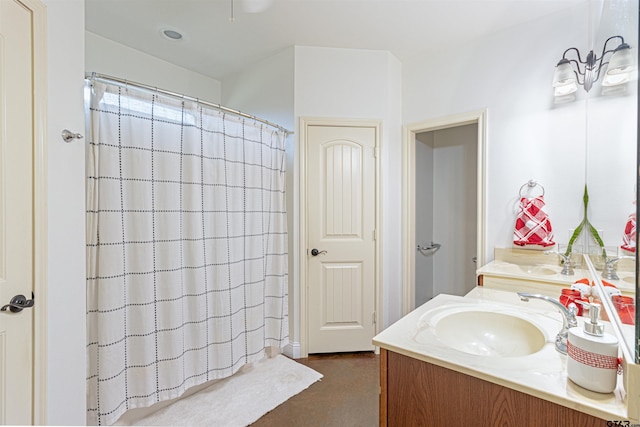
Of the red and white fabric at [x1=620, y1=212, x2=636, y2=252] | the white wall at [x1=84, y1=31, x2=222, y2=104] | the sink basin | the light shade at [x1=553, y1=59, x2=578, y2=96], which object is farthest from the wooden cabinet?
the white wall at [x1=84, y1=31, x2=222, y2=104]

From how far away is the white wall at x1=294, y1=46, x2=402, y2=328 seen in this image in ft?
8.45

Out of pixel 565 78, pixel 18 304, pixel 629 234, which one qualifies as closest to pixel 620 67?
pixel 629 234

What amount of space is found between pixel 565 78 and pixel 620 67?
50.6 inches

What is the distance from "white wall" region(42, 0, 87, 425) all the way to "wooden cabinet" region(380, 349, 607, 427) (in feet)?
4.41

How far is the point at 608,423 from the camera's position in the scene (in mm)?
654

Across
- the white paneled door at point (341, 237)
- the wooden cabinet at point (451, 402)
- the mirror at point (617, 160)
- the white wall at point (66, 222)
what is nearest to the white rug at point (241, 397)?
the white paneled door at point (341, 237)

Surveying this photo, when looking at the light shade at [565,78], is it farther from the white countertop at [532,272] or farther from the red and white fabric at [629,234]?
the red and white fabric at [629,234]

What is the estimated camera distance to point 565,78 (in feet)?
6.49

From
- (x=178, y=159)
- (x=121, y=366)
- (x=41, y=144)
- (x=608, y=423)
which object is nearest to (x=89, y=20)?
(x=178, y=159)

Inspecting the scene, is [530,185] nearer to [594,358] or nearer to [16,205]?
[594,358]

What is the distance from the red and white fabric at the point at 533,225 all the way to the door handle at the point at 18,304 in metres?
2.76

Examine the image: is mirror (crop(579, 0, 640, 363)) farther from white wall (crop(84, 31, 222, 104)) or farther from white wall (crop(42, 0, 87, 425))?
white wall (crop(84, 31, 222, 104))

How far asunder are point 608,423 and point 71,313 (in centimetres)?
186

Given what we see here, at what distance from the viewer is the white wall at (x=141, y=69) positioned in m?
2.43
